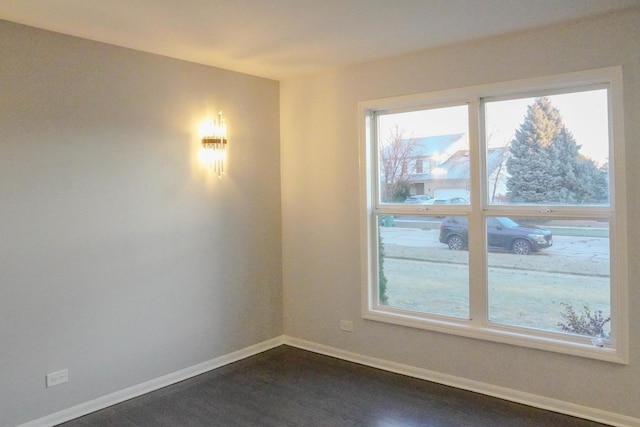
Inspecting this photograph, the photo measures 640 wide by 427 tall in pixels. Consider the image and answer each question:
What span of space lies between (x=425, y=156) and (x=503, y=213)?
2.59 feet

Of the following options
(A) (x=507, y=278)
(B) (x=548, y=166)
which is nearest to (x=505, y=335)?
(A) (x=507, y=278)

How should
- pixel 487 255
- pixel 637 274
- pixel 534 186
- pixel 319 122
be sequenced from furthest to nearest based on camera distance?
pixel 319 122
pixel 487 255
pixel 534 186
pixel 637 274

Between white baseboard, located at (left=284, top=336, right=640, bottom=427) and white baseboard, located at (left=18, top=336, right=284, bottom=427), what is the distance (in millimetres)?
464

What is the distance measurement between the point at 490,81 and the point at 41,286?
332 centimetres

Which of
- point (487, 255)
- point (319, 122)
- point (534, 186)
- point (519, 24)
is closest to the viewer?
point (519, 24)

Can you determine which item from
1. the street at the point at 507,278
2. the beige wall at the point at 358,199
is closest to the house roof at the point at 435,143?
the beige wall at the point at 358,199

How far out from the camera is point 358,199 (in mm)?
4199

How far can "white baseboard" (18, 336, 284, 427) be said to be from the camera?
3201mm

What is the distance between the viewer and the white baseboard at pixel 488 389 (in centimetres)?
310

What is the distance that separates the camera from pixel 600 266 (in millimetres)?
3180

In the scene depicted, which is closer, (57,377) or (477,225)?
(57,377)

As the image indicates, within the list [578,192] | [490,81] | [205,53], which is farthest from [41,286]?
[578,192]

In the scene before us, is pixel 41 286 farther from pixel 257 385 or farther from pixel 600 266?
pixel 600 266

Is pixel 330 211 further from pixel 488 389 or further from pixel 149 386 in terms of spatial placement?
pixel 149 386
